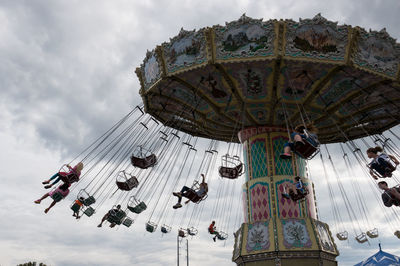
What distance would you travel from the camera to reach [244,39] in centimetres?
1023

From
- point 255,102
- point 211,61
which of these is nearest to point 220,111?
point 255,102

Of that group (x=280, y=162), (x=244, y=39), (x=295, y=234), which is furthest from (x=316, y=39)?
(x=295, y=234)

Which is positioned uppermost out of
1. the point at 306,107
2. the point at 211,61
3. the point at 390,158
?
the point at 306,107

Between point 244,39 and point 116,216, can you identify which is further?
point 116,216

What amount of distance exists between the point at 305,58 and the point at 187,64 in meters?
3.35

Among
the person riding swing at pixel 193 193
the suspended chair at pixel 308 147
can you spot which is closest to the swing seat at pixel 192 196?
the person riding swing at pixel 193 193

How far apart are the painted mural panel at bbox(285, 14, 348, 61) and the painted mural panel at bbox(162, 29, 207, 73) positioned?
2392mm

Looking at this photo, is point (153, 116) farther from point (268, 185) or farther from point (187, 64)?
point (268, 185)

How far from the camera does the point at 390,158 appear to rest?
10.2 metres

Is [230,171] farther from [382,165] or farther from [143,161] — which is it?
[382,165]

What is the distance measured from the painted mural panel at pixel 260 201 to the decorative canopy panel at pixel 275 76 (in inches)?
100

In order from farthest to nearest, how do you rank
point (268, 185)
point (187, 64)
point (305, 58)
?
point (268, 185) < point (187, 64) < point (305, 58)

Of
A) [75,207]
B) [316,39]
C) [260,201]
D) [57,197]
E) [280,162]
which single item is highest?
[280,162]

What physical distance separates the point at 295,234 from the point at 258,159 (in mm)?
3058
